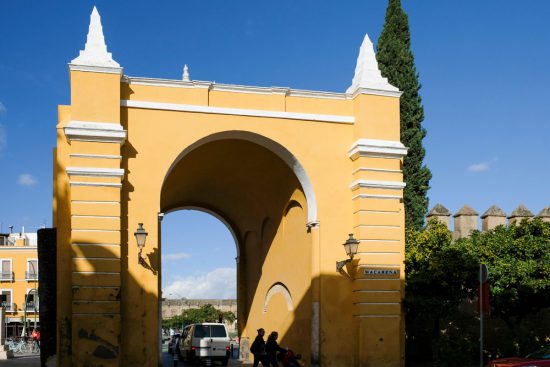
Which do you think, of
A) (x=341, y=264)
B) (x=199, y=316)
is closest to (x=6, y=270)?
(x=199, y=316)

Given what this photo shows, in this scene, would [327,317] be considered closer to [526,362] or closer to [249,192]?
[526,362]

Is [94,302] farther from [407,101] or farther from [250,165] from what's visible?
[407,101]

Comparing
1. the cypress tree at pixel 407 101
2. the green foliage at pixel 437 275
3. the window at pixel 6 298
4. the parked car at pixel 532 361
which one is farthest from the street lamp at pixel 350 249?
the window at pixel 6 298

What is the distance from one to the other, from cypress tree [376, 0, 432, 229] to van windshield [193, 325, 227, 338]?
761 cm

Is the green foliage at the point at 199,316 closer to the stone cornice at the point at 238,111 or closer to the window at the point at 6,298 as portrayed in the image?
the window at the point at 6,298

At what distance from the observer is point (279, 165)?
692 inches

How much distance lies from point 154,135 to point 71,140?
182 cm

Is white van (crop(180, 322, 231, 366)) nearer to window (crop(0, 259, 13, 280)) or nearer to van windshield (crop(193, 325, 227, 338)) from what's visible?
van windshield (crop(193, 325, 227, 338))

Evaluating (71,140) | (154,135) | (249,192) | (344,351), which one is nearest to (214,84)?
(154,135)

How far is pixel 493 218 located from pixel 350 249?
11438mm

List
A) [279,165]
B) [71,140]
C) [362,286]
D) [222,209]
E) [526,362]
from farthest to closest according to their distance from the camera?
1. [222,209]
2. [279,165]
3. [362,286]
4. [71,140]
5. [526,362]

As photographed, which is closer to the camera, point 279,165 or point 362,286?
point 362,286

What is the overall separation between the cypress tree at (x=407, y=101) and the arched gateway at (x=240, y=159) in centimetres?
849

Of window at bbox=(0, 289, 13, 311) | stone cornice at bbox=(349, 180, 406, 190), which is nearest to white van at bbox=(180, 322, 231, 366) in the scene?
stone cornice at bbox=(349, 180, 406, 190)
